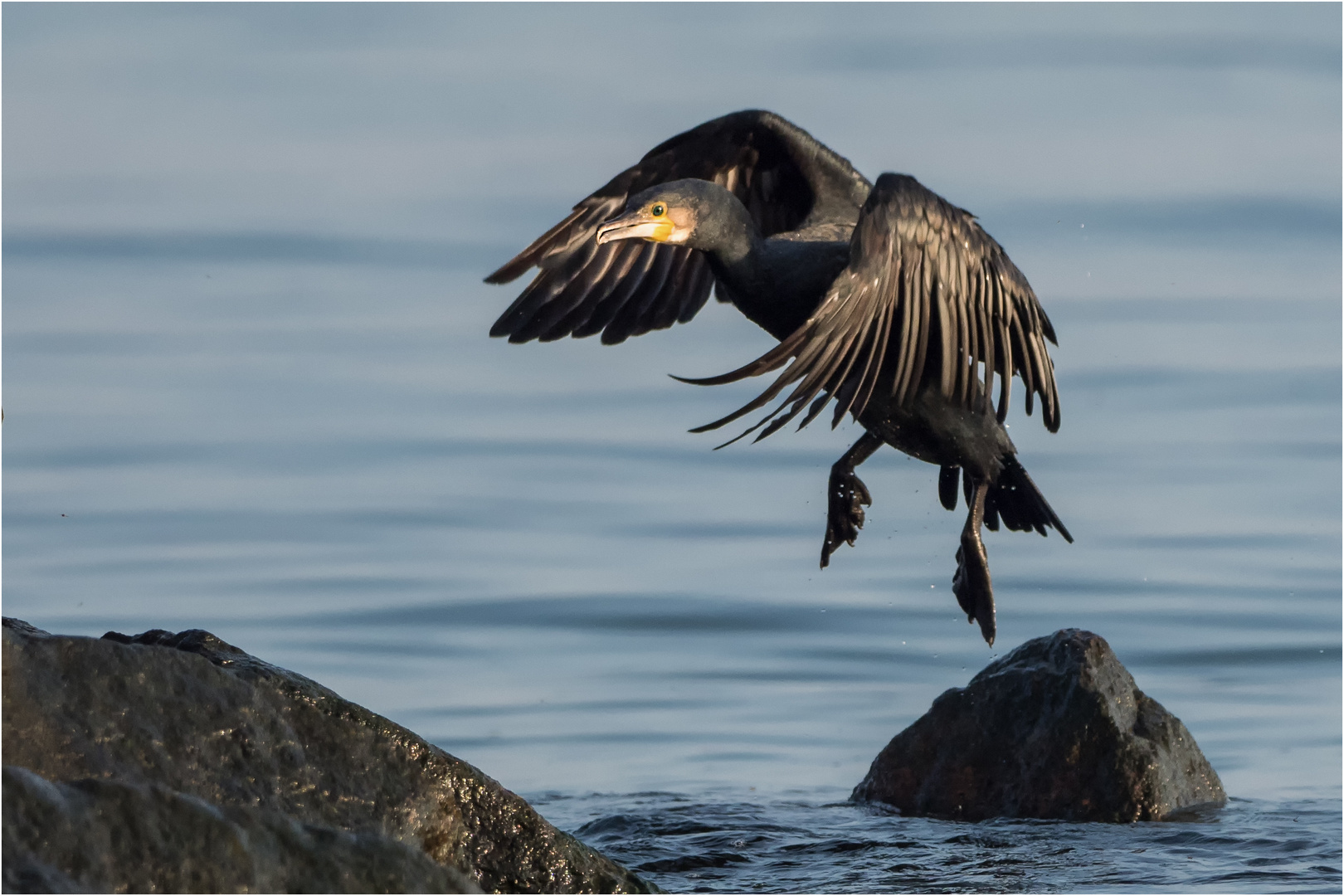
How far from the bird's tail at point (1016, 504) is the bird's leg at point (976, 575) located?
0.59ft

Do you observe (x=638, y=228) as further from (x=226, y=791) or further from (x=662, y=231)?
(x=226, y=791)

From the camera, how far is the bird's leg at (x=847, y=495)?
690cm

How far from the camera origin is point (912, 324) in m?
Answer: 5.98

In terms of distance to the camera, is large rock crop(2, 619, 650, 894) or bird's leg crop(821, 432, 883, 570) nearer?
large rock crop(2, 619, 650, 894)

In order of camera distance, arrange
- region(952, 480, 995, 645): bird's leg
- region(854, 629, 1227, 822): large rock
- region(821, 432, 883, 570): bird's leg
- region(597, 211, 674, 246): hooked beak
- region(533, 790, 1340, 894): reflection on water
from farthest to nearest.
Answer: region(821, 432, 883, 570): bird's leg, region(952, 480, 995, 645): bird's leg, region(597, 211, 674, 246): hooked beak, region(854, 629, 1227, 822): large rock, region(533, 790, 1340, 894): reflection on water

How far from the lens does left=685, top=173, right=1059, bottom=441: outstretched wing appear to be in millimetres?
5652

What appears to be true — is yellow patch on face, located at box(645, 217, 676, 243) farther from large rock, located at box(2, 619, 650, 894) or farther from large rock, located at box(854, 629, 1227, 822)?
large rock, located at box(2, 619, 650, 894)

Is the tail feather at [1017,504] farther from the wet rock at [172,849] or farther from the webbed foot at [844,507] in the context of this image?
the wet rock at [172,849]

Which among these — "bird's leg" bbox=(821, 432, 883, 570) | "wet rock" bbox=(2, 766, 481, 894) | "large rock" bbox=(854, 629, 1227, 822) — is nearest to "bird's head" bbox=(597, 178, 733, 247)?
"bird's leg" bbox=(821, 432, 883, 570)

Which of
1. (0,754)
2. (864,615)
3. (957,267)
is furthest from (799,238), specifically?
(0,754)

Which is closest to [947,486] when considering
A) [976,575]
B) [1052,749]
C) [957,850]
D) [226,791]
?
[976,575]

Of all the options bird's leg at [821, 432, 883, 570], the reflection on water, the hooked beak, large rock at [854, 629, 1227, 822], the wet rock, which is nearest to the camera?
the wet rock

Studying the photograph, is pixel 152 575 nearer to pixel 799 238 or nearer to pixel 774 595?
pixel 774 595

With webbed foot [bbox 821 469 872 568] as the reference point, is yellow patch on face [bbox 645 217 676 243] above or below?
above
